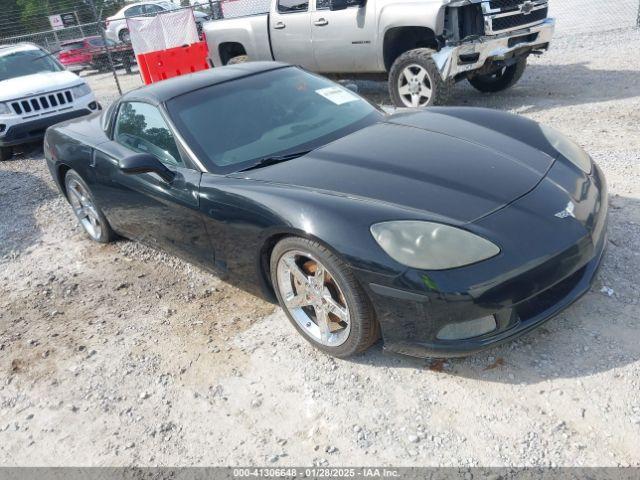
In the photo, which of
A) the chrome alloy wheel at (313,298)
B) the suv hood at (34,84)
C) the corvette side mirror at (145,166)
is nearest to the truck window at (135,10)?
the suv hood at (34,84)

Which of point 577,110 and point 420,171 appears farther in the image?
point 577,110

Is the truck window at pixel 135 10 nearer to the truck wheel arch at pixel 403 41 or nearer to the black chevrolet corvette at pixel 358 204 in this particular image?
the truck wheel arch at pixel 403 41

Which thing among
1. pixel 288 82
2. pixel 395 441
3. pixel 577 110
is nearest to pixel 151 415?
pixel 395 441

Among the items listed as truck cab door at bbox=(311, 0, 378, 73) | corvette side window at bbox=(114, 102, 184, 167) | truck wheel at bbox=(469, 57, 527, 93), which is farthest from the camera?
truck wheel at bbox=(469, 57, 527, 93)

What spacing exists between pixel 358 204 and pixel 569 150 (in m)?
1.46

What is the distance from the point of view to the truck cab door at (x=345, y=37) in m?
7.38

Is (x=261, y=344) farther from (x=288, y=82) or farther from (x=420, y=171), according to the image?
(x=288, y=82)

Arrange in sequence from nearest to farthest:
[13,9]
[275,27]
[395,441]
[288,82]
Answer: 1. [395,441]
2. [288,82]
3. [275,27]
4. [13,9]

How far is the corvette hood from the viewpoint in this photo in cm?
263

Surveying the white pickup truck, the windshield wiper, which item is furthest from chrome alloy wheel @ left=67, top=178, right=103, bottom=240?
the white pickup truck

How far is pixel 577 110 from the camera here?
6492 millimetres

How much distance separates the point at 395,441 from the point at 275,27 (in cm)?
727

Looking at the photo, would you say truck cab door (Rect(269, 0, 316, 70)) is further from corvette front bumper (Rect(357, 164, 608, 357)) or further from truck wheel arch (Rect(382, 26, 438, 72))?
corvette front bumper (Rect(357, 164, 608, 357))

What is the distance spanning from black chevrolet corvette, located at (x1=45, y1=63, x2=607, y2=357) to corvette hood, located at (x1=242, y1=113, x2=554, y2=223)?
0.01 meters
